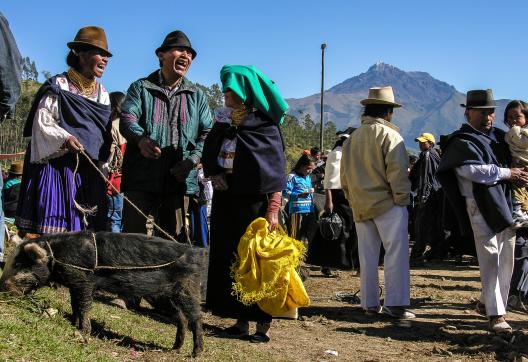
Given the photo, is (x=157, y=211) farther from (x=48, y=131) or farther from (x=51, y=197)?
(x=48, y=131)

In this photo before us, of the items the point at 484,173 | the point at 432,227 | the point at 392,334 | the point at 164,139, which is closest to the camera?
the point at 164,139

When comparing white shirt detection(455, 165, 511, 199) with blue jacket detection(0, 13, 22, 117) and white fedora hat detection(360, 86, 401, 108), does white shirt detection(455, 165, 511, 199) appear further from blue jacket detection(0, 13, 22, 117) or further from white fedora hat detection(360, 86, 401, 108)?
blue jacket detection(0, 13, 22, 117)

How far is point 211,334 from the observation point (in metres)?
5.57

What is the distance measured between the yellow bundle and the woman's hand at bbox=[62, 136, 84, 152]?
5.05ft

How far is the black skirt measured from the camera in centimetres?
557

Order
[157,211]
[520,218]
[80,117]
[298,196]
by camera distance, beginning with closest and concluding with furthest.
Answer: [80,117]
[157,211]
[520,218]
[298,196]

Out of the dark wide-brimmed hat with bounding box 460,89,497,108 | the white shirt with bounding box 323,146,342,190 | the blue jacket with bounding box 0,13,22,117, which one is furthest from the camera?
the white shirt with bounding box 323,146,342,190

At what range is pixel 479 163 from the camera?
245 inches

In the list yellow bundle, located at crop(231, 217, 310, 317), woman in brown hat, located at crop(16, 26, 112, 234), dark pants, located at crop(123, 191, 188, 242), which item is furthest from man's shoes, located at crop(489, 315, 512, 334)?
woman in brown hat, located at crop(16, 26, 112, 234)

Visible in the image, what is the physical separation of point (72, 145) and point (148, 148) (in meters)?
0.63

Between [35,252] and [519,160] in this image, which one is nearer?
[35,252]

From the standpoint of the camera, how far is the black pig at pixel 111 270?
452 centimetres

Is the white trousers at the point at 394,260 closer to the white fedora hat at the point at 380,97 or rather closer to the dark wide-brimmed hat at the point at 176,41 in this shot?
the white fedora hat at the point at 380,97

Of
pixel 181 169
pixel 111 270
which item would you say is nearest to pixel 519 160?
pixel 181 169
